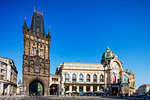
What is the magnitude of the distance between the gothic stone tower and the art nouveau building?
29.6 ft

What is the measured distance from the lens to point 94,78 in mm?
83438

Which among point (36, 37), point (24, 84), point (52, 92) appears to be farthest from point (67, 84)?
point (36, 37)

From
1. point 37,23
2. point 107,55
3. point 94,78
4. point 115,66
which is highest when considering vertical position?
point 37,23

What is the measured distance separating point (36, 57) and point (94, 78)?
31.7 metres

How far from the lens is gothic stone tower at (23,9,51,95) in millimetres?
69375

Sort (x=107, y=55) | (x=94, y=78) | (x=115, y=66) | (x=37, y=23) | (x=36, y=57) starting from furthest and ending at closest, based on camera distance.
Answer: (x=107, y=55), (x=115, y=66), (x=94, y=78), (x=37, y=23), (x=36, y=57)

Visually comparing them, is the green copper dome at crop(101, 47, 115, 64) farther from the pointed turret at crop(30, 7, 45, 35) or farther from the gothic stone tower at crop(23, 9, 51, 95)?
the pointed turret at crop(30, 7, 45, 35)

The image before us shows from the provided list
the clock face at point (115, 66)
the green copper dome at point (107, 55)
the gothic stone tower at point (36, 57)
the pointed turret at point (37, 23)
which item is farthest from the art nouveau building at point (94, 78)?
the pointed turret at point (37, 23)

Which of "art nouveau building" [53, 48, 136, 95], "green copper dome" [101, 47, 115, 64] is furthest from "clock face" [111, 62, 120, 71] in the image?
"green copper dome" [101, 47, 115, 64]

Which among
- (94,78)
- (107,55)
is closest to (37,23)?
(94,78)

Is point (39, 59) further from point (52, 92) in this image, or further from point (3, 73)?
point (52, 92)

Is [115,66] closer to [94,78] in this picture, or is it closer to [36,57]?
[94,78]

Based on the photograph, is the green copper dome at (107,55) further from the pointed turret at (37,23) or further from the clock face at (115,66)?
the pointed turret at (37,23)

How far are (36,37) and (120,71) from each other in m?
47.0
